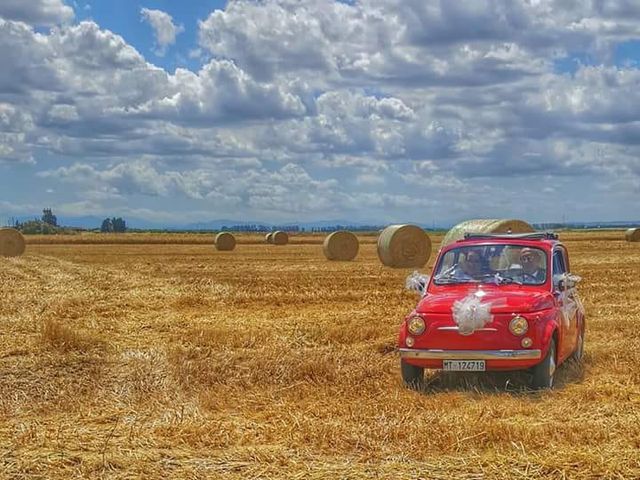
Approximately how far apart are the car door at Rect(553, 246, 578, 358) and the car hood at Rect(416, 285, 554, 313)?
1.28ft

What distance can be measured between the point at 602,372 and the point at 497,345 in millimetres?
1986

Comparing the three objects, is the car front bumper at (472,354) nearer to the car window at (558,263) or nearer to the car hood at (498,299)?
the car hood at (498,299)

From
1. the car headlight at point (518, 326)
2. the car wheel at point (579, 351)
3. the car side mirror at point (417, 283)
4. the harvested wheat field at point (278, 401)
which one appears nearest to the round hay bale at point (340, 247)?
the harvested wheat field at point (278, 401)

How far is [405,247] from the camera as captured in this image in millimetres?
31797

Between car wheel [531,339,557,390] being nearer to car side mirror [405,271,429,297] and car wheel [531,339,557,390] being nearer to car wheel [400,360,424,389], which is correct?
car wheel [400,360,424,389]

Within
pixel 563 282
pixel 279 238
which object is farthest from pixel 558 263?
pixel 279 238

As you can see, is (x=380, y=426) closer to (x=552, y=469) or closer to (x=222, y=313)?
(x=552, y=469)

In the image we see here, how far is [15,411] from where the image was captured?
28.6ft

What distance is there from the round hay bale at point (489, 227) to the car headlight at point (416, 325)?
12.1 metres

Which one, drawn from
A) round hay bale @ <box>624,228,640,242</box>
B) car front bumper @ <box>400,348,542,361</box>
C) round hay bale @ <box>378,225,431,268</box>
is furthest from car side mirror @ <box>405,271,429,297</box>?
round hay bale @ <box>624,228,640,242</box>

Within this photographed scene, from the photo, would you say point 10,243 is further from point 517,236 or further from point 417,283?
point 517,236

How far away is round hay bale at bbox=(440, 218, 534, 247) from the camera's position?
892 inches

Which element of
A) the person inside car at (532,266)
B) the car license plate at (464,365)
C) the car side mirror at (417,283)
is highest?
the person inside car at (532,266)

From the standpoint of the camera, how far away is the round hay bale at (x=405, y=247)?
31609 millimetres
